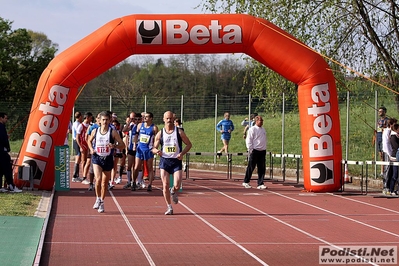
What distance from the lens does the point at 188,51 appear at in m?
19.3

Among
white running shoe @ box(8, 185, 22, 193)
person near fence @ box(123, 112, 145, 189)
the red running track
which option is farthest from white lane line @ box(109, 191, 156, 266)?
person near fence @ box(123, 112, 145, 189)

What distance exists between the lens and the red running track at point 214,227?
34.1ft

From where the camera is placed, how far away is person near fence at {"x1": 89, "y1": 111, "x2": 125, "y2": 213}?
49.9 ft

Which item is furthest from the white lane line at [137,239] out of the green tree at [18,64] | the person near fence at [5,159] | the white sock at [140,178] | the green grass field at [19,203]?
the green tree at [18,64]

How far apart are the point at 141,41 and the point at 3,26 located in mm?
36244

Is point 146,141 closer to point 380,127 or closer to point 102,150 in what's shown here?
point 102,150

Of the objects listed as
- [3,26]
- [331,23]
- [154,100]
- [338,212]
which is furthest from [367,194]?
[3,26]

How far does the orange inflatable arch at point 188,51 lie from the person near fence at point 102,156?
11.6 ft

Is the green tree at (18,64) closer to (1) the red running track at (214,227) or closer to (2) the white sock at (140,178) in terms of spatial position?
(2) the white sock at (140,178)

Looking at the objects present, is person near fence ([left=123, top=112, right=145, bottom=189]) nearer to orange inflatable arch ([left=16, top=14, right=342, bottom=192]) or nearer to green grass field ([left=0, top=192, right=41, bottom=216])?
orange inflatable arch ([left=16, top=14, right=342, bottom=192])

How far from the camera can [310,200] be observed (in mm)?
18109

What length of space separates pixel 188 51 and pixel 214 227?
7025 mm

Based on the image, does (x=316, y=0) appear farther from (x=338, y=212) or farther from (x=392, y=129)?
(x=338, y=212)

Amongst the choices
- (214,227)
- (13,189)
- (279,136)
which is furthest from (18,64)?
(214,227)
